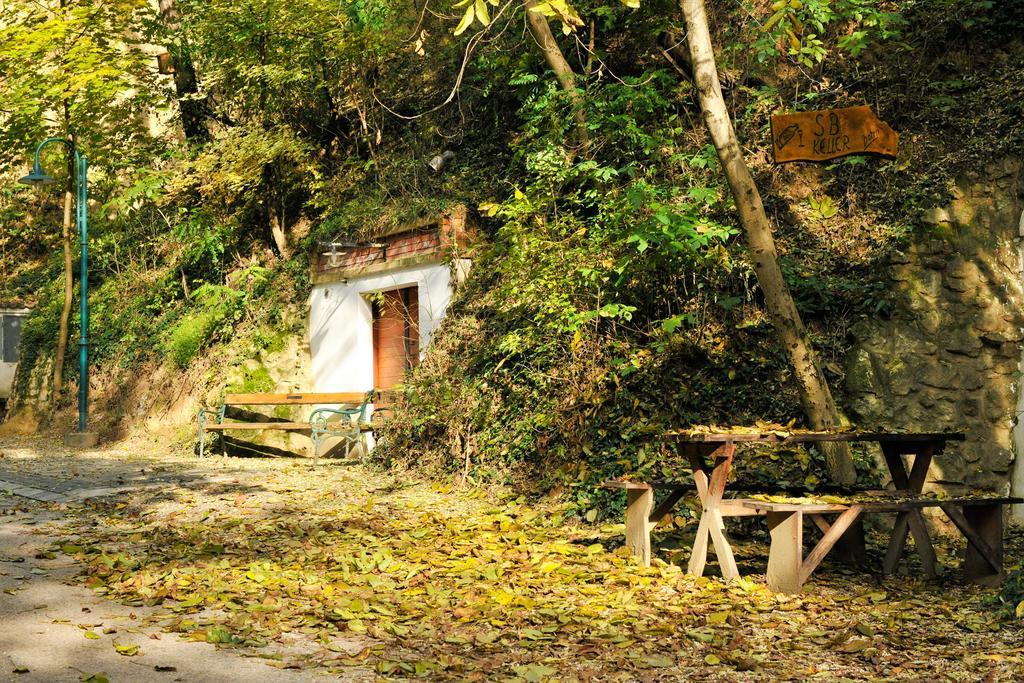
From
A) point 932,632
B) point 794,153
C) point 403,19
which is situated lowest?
point 932,632

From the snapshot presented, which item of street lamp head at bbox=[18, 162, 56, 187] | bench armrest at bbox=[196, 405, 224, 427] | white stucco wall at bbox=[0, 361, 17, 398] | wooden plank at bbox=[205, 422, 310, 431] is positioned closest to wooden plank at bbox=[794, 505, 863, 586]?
wooden plank at bbox=[205, 422, 310, 431]

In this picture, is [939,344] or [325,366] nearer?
[939,344]

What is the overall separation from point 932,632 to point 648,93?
7084 mm

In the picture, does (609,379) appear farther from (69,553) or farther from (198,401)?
(198,401)

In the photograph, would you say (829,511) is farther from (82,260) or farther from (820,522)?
(82,260)

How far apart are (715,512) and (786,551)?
54 centimetres

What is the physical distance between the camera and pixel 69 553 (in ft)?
23.4

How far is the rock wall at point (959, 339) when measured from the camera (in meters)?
8.23

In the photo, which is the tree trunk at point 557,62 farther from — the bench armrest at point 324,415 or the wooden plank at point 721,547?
the wooden plank at point 721,547

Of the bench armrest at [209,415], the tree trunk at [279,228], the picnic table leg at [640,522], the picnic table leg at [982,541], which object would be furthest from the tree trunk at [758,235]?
the tree trunk at [279,228]

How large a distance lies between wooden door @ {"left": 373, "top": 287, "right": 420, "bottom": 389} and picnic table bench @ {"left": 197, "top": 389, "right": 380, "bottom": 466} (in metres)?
0.87

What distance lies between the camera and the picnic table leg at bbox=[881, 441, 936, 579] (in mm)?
6387

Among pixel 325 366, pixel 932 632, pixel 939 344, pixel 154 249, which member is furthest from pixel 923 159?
pixel 154 249

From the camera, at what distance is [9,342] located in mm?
22656
